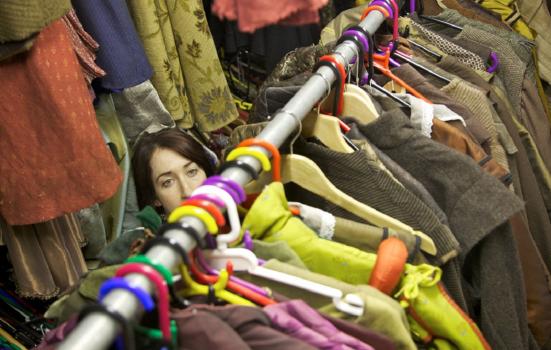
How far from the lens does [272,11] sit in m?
0.91

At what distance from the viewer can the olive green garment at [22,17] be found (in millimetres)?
761

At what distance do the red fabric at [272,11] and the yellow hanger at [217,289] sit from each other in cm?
48

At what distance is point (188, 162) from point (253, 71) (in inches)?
26.2

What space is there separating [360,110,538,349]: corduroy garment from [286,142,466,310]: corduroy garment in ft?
0.12

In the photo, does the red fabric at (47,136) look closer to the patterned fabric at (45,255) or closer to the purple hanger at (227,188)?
the patterned fabric at (45,255)

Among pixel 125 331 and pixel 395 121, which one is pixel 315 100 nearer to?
pixel 395 121

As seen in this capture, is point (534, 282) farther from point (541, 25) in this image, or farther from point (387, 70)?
point (541, 25)

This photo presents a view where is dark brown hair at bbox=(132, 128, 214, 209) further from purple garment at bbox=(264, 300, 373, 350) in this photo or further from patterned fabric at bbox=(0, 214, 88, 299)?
purple garment at bbox=(264, 300, 373, 350)

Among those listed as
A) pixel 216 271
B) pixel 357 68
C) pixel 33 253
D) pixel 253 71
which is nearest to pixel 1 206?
pixel 33 253

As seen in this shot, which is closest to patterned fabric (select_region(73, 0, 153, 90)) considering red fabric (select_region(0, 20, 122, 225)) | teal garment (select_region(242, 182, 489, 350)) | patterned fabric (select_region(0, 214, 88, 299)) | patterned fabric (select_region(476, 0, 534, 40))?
red fabric (select_region(0, 20, 122, 225))

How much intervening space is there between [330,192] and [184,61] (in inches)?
25.9

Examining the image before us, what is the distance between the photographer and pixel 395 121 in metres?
0.81

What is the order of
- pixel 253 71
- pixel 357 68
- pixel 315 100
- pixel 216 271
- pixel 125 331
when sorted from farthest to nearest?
pixel 253 71, pixel 357 68, pixel 315 100, pixel 216 271, pixel 125 331

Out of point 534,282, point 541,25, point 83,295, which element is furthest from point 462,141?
point 541,25
